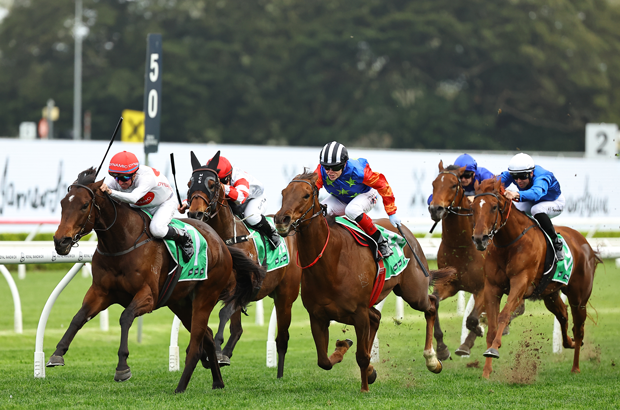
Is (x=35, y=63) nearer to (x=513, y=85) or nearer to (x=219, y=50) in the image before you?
(x=219, y=50)

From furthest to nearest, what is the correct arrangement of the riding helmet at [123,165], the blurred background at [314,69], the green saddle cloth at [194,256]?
the blurred background at [314,69] → the green saddle cloth at [194,256] → the riding helmet at [123,165]

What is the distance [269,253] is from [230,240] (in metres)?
0.43

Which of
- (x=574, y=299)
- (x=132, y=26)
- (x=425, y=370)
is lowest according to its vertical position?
(x=425, y=370)

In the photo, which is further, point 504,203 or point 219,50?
point 219,50

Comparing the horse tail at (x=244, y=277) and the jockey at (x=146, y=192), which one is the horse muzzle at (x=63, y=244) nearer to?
the jockey at (x=146, y=192)

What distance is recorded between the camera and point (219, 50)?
102 ft

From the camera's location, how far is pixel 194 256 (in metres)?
5.60

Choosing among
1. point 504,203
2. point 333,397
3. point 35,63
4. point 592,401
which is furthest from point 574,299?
point 35,63

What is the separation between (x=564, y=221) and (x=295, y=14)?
2194cm

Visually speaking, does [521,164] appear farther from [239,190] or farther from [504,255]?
[239,190]

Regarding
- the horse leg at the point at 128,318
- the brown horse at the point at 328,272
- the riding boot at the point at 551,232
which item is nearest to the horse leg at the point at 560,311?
the riding boot at the point at 551,232

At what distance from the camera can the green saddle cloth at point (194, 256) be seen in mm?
5527

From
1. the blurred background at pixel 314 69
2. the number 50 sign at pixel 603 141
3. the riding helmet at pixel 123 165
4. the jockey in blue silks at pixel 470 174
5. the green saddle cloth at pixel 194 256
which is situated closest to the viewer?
the riding helmet at pixel 123 165

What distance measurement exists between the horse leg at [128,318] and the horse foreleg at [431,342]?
83.3 inches
